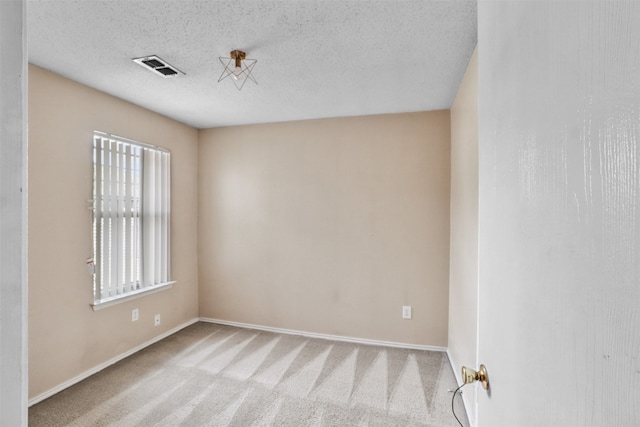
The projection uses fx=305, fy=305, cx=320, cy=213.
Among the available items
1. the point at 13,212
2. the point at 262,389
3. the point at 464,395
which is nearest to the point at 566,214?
the point at 13,212

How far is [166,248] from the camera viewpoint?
327cm

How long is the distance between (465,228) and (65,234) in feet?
9.82

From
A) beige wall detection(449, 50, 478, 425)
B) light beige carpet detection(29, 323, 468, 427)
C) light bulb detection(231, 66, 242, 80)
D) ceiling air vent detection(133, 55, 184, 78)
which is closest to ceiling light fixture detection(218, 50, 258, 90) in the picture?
light bulb detection(231, 66, 242, 80)

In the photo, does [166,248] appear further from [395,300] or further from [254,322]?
[395,300]

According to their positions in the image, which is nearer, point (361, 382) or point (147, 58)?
point (147, 58)

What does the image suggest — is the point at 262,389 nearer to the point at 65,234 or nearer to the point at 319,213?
the point at 319,213

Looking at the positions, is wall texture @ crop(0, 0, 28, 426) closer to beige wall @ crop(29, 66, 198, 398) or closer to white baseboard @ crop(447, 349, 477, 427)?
white baseboard @ crop(447, 349, 477, 427)

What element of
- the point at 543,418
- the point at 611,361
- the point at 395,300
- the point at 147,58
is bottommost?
the point at 395,300

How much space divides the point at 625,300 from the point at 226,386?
259cm

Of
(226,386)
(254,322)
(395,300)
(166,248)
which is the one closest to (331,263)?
(395,300)

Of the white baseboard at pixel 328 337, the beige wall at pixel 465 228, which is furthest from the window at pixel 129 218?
the beige wall at pixel 465 228

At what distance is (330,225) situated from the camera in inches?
129

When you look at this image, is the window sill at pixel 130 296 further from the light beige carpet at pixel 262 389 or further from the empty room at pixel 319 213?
the light beige carpet at pixel 262 389

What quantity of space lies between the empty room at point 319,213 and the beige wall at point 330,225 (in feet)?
0.07
